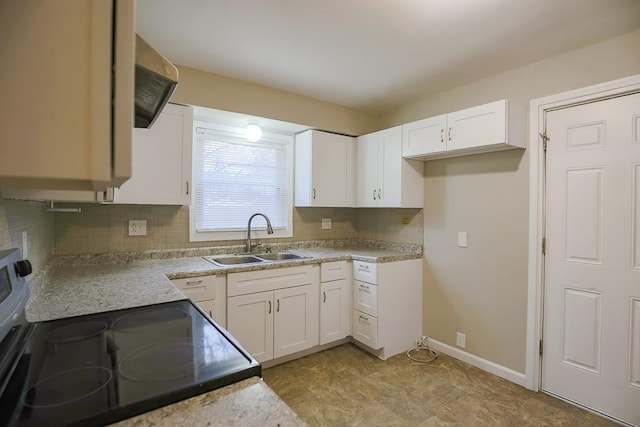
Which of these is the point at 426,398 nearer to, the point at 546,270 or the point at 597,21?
the point at 546,270

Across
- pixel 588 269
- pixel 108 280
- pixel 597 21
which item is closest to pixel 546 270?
pixel 588 269

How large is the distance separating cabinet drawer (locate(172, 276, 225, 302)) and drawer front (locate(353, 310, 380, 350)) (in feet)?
4.36

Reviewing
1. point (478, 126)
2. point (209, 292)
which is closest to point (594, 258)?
point (478, 126)

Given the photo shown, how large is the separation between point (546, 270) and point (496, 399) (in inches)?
37.6

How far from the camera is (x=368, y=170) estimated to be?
332cm

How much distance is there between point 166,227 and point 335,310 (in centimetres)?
162

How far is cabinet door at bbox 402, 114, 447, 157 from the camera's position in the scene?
2635 mm

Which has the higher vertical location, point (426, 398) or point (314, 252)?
point (314, 252)

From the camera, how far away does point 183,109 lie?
97.7 inches

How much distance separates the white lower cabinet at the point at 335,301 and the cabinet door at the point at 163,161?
4.37 ft

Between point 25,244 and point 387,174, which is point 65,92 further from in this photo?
point 387,174

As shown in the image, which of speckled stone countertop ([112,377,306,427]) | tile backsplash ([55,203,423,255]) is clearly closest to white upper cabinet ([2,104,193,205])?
tile backsplash ([55,203,423,255])

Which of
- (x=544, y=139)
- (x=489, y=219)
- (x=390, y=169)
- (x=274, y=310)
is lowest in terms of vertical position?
(x=274, y=310)

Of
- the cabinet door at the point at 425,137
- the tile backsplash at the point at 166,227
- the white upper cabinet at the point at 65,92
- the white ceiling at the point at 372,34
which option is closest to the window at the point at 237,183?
the tile backsplash at the point at 166,227
